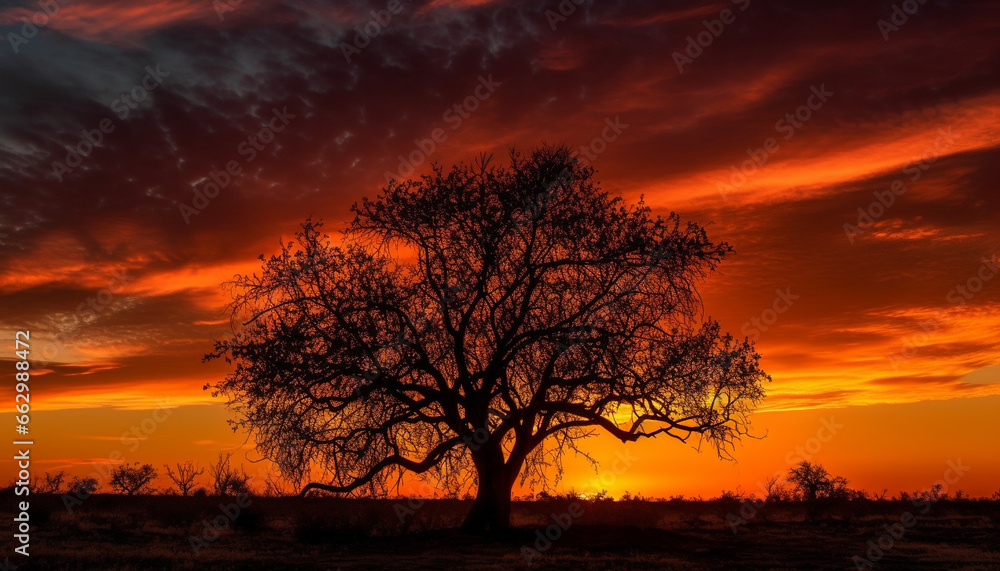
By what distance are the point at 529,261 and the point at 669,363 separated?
14.4 feet

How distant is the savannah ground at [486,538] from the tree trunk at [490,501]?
0.52 metres

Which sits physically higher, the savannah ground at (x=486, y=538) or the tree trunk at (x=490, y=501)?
the tree trunk at (x=490, y=501)

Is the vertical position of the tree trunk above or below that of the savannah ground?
above

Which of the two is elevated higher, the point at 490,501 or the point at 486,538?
the point at 490,501

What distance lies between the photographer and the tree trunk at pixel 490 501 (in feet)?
68.9

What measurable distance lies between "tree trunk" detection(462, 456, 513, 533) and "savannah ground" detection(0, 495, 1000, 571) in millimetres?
522

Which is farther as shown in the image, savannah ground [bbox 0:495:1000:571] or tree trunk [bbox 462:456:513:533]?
tree trunk [bbox 462:456:513:533]

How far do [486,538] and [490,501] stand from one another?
125cm

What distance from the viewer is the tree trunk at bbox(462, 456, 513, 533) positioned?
21016mm

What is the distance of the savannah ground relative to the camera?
56.2 feet

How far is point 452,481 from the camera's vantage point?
21.5 metres

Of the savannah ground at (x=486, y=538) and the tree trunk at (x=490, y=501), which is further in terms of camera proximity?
the tree trunk at (x=490, y=501)

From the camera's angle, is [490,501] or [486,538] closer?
[486,538]

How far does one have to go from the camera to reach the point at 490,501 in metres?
21.2
